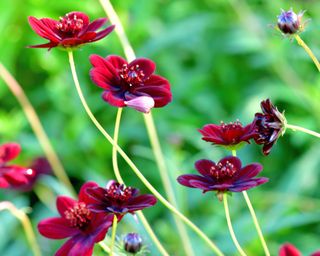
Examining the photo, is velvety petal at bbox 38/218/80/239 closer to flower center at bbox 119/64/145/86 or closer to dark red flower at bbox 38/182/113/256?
dark red flower at bbox 38/182/113/256

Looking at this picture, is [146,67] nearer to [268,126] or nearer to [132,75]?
[132,75]

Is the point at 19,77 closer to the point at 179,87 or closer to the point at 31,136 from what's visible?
the point at 31,136

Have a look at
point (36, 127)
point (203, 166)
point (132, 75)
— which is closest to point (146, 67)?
point (132, 75)

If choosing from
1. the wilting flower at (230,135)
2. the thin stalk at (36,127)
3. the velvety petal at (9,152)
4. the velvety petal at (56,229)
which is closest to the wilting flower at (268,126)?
the wilting flower at (230,135)

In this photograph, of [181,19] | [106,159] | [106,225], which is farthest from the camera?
[181,19]

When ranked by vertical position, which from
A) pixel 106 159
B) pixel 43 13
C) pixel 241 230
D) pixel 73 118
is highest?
pixel 43 13

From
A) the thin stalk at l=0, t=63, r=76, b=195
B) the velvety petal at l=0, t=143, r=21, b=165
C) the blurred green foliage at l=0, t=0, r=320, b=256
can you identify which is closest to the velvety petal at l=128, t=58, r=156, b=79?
the velvety petal at l=0, t=143, r=21, b=165

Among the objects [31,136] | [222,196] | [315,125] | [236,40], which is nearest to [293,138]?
[315,125]

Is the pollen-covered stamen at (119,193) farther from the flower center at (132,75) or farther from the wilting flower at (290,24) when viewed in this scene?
the wilting flower at (290,24)
